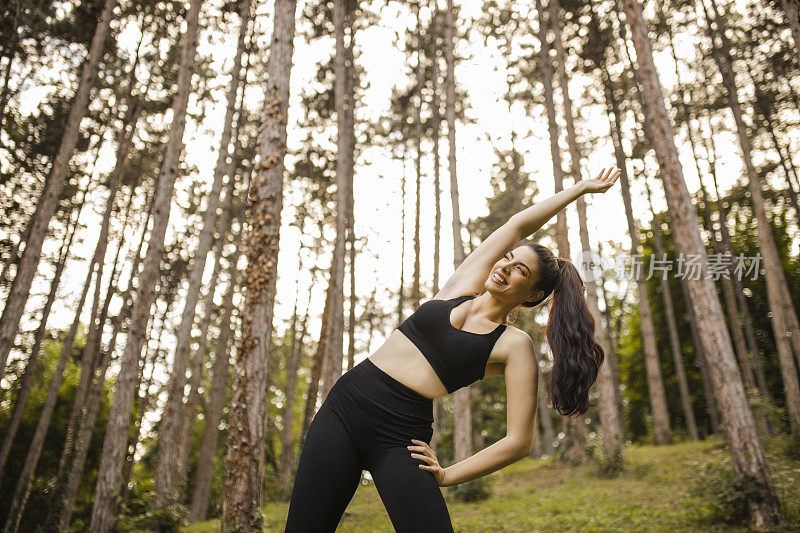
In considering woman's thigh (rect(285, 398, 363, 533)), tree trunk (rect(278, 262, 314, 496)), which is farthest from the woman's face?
tree trunk (rect(278, 262, 314, 496))

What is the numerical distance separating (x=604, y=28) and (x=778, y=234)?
9.03 m

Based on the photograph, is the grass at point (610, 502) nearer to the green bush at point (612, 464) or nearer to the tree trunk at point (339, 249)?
the green bush at point (612, 464)

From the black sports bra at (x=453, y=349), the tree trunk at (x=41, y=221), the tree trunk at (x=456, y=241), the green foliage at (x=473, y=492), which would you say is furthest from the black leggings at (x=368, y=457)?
the green foliage at (x=473, y=492)

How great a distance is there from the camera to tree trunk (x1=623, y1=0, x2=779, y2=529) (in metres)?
6.54

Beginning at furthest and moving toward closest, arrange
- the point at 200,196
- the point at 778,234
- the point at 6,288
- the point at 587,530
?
the point at 200,196
the point at 778,234
the point at 6,288
the point at 587,530

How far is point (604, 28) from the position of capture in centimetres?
1533

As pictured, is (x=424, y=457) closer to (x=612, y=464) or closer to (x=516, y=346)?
(x=516, y=346)

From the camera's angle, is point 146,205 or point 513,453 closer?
point 513,453

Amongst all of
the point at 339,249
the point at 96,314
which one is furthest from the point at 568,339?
the point at 96,314

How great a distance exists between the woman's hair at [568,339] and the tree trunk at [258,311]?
4.34m

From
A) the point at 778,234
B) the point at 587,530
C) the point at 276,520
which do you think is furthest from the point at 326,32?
the point at 778,234

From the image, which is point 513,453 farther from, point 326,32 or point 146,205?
point 146,205

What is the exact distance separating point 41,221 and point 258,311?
639 cm

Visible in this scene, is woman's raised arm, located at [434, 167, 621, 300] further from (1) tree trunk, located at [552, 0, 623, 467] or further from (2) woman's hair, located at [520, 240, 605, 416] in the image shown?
(1) tree trunk, located at [552, 0, 623, 467]
